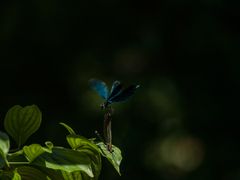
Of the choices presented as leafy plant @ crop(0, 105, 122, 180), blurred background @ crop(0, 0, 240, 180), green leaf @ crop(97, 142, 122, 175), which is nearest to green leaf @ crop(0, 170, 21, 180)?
leafy plant @ crop(0, 105, 122, 180)

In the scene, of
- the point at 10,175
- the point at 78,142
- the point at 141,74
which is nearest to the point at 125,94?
the point at 78,142

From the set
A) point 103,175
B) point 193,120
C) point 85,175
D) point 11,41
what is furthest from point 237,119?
point 85,175

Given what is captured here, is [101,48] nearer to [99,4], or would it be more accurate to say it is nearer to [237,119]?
[99,4]

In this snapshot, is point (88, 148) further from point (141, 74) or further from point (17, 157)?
point (141, 74)

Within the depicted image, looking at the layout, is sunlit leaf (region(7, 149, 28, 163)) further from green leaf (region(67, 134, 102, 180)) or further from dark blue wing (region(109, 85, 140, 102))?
dark blue wing (region(109, 85, 140, 102))

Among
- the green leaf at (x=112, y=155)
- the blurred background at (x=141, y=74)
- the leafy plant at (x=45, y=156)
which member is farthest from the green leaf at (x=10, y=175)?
the blurred background at (x=141, y=74)

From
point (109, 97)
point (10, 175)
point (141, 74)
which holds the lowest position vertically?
point (10, 175)

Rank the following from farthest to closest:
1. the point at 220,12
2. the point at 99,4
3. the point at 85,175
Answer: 1. the point at 99,4
2. the point at 220,12
3. the point at 85,175
